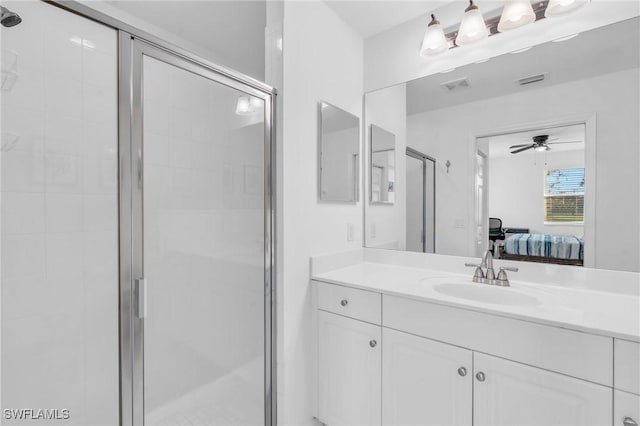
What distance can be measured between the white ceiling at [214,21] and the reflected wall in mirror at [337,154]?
709 millimetres

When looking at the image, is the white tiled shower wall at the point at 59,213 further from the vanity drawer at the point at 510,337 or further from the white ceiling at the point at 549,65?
the white ceiling at the point at 549,65

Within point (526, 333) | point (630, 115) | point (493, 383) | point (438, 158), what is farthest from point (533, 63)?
point (493, 383)

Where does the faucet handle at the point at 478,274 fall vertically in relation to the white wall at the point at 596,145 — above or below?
below

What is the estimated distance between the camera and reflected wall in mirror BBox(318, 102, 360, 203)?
1735 mm

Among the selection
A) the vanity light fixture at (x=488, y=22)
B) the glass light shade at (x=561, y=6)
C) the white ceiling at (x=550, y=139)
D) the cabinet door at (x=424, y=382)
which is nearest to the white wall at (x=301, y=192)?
the cabinet door at (x=424, y=382)

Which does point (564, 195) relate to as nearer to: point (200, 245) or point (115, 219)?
point (200, 245)

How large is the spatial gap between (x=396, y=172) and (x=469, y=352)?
3.83ft

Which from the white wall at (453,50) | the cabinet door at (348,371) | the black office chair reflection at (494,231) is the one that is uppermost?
the white wall at (453,50)

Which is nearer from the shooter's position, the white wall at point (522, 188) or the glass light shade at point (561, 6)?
the glass light shade at point (561, 6)

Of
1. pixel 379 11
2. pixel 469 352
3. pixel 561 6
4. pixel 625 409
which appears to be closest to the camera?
pixel 625 409

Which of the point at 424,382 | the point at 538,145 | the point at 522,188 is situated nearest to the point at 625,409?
the point at 424,382

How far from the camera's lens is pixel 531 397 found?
1.04 metres

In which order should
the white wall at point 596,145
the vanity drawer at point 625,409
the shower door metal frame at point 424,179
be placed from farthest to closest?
the shower door metal frame at point 424,179
the white wall at point 596,145
the vanity drawer at point 625,409

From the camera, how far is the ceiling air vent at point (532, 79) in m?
1.49
